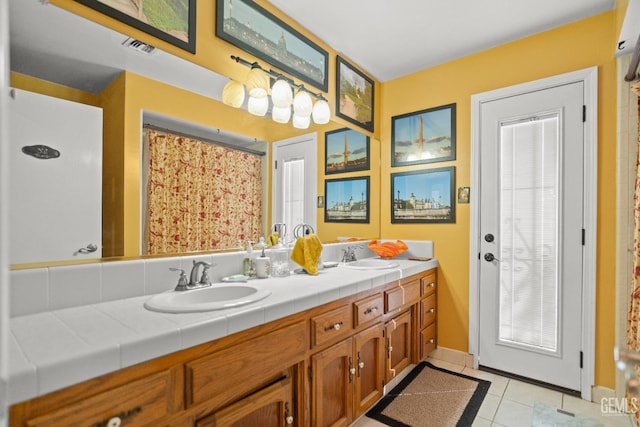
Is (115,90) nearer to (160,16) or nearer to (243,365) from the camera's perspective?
(160,16)

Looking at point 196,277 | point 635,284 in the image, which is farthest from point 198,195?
point 635,284

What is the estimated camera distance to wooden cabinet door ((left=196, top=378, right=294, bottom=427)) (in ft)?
3.34

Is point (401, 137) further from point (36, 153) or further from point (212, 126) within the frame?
point (36, 153)

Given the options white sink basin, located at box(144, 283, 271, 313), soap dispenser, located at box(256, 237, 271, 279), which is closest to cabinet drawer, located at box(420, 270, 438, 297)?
soap dispenser, located at box(256, 237, 271, 279)

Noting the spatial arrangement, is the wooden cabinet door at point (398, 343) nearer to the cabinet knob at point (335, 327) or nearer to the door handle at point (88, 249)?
the cabinet knob at point (335, 327)

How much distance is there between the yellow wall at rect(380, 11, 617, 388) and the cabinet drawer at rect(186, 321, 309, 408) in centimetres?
171

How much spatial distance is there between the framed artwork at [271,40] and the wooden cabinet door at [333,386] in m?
1.71

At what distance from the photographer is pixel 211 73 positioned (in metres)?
1.63

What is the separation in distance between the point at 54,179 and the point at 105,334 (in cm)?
65

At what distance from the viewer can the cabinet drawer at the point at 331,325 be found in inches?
54.7

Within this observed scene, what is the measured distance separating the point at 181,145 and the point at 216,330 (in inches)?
36.9

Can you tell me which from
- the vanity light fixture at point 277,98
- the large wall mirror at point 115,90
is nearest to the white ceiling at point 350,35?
the large wall mirror at point 115,90

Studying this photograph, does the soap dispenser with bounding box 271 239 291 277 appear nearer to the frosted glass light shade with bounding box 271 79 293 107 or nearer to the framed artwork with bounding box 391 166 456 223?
the frosted glass light shade with bounding box 271 79 293 107

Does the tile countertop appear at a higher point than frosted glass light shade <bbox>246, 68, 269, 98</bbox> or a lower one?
lower
